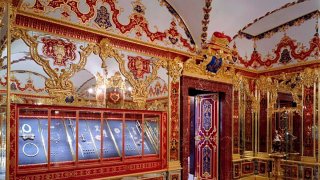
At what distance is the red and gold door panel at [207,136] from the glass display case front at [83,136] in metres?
1.98

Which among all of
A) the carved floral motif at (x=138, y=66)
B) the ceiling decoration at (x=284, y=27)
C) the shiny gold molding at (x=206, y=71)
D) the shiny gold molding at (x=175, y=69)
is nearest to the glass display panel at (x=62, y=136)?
the carved floral motif at (x=138, y=66)

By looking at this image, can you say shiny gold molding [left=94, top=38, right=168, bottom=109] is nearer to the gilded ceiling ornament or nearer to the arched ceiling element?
the gilded ceiling ornament

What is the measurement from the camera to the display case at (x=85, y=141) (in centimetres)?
373

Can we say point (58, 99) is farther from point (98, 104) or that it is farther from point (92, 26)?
point (92, 26)

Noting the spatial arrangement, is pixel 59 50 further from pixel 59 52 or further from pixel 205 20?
pixel 205 20

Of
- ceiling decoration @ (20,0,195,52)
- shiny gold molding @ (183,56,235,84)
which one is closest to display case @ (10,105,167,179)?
shiny gold molding @ (183,56,235,84)

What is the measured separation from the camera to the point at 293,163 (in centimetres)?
673

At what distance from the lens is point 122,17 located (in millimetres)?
4805

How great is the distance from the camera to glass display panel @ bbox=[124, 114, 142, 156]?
4789 mm

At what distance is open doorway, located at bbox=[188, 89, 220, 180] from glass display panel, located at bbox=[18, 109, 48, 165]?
3.66 metres

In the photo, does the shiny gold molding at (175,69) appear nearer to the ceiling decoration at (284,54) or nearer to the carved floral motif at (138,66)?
the carved floral motif at (138,66)

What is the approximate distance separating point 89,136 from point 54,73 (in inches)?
40.8

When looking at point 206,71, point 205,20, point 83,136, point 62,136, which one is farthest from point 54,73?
point 206,71

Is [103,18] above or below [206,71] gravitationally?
above
